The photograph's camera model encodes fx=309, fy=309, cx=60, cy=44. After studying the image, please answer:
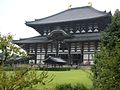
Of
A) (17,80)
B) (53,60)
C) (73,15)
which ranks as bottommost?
(17,80)

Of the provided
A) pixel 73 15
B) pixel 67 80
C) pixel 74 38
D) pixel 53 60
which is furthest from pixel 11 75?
pixel 73 15

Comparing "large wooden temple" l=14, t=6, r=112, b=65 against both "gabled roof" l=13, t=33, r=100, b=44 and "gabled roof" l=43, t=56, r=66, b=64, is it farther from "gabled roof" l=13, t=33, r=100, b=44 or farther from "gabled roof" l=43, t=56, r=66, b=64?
"gabled roof" l=43, t=56, r=66, b=64

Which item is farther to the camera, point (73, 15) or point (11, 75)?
point (73, 15)

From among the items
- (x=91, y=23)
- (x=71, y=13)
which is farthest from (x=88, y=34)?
(x=71, y=13)

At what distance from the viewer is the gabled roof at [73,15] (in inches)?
2445

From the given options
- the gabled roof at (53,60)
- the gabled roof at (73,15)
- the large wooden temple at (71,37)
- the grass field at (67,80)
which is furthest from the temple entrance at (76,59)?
the grass field at (67,80)

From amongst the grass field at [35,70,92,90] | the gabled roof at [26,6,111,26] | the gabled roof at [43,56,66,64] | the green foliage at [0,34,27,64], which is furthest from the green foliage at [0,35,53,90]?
the gabled roof at [26,6,111,26]

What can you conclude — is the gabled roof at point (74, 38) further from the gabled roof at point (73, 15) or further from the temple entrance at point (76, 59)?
the gabled roof at point (73, 15)

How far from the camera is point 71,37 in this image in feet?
198

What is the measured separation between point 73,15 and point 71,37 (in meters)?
8.53

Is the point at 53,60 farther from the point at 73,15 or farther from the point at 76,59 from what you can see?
the point at 73,15

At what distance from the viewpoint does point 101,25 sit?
5959 centimetres

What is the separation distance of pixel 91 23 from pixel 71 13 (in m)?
10.6

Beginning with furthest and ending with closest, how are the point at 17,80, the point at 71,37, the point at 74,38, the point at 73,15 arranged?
1. the point at 73,15
2. the point at 71,37
3. the point at 74,38
4. the point at 17,80
